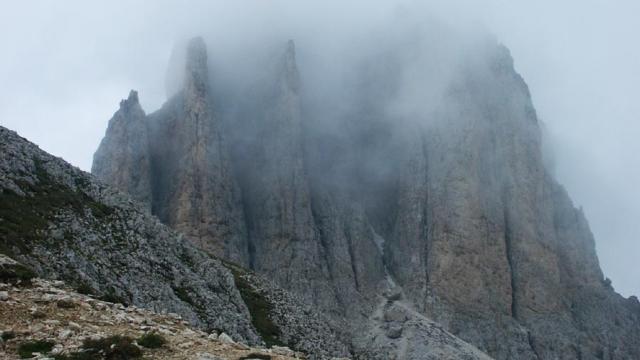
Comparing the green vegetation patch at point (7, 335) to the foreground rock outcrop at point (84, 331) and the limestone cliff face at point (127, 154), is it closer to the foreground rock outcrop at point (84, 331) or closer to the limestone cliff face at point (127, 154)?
the foreground rock outcrop at point (84, 331)

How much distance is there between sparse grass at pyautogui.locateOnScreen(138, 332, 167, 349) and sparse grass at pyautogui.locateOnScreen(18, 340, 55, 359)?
2647mm

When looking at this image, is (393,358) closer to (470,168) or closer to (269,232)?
(269,232)

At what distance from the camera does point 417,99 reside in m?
188

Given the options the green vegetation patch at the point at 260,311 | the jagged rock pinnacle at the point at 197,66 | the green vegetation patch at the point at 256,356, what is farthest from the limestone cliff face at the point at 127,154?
the green vegetation patch at the point at 256,356

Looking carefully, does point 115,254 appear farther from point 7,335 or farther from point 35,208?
point 7,335

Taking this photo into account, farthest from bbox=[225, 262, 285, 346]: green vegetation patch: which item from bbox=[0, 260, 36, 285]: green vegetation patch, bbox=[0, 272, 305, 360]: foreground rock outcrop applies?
bbox=[0, 272, 305, 360]: foreground rock outcrop

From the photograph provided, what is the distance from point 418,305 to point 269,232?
1498 inches

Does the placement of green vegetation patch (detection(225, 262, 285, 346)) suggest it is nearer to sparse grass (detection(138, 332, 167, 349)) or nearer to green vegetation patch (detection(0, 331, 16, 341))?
sparse grass (detection(138, 332, 167, 349))

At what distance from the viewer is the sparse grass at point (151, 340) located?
845 inches

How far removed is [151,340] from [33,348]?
3397 millimetres

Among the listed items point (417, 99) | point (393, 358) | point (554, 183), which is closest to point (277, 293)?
point (393, 358)

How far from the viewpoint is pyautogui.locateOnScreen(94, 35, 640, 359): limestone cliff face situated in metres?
155

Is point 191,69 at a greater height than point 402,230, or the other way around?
point 191,69

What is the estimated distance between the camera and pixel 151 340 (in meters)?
21.8
